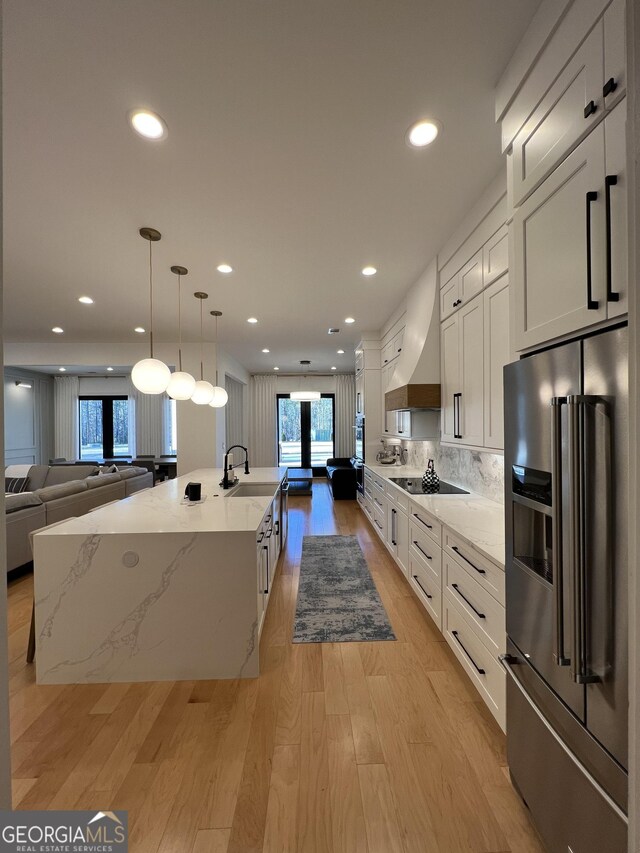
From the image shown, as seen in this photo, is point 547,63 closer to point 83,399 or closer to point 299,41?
point 299,41

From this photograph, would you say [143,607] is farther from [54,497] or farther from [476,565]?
[54,497]

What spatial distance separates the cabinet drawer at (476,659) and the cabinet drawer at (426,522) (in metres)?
0.37

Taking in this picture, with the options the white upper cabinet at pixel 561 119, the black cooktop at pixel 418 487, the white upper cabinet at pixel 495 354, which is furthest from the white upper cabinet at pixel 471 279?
the black cooktop at pixel 418 487

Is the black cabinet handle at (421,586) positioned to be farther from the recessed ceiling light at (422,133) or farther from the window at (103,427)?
the window at (103,427)

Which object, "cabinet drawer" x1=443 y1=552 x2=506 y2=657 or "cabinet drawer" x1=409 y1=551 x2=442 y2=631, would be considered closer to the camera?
"cabinet drawer" x1=443 y1=552 x2=506 y2=657

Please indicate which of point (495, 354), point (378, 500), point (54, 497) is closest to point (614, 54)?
point (495, 354)

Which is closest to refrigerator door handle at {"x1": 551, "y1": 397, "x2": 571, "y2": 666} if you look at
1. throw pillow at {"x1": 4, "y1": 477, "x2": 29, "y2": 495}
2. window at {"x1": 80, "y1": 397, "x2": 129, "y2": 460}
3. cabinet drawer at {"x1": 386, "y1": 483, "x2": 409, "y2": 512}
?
cabinet drawer at {"x1": 386, "y1": 483, "x2": 409, "y2": 512}

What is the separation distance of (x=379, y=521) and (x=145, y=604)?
117 inches

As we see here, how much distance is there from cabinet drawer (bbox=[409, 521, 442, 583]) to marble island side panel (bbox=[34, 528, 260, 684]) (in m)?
1.22

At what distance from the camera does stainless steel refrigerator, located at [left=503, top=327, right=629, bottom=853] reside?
97 centimetres

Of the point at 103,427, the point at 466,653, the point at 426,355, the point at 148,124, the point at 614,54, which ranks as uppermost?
the point at 148,124

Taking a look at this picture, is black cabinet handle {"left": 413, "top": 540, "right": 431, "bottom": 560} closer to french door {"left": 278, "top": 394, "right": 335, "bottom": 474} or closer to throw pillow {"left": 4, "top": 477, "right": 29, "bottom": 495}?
throw pillow {"left": 4, "top": 477, "right": 29, "bottom": 495}

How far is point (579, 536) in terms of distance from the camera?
1.03 m

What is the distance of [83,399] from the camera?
9.43m
